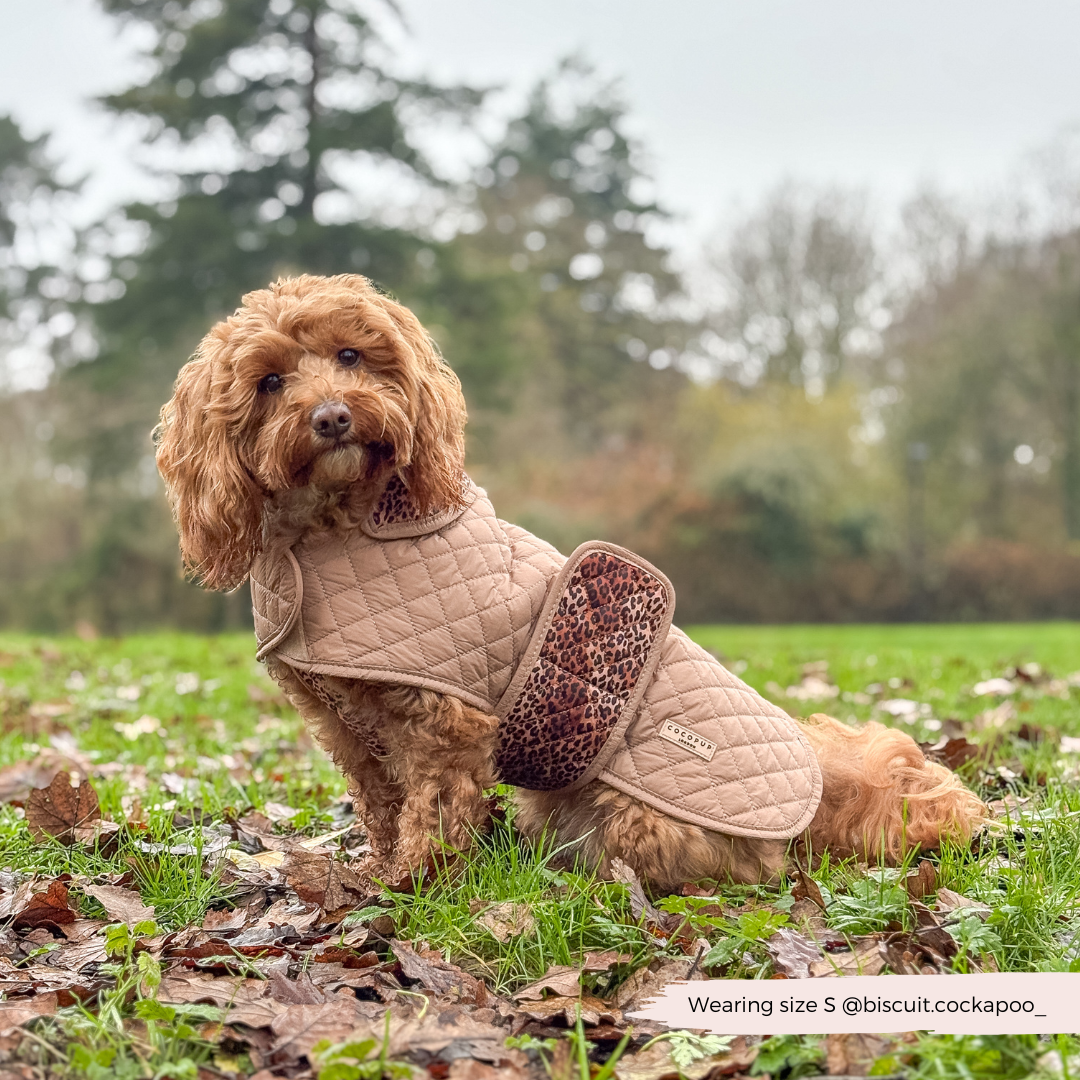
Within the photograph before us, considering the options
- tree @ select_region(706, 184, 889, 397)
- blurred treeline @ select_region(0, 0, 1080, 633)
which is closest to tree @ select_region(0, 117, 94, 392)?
blurred treeline @ select_region(0, 0, 1080, 633)

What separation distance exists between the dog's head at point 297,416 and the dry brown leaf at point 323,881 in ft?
3.04

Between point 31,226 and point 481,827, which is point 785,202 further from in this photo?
point 481,827

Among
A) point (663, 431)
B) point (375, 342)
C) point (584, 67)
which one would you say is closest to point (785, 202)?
point (663, 431)

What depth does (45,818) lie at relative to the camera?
3.64 meters

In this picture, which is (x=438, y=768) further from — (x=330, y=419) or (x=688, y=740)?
(x=330, y=419)

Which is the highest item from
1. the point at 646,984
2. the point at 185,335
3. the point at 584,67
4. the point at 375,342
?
the point at 584,67

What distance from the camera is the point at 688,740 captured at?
10.7ft

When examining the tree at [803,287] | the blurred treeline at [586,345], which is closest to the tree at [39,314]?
the blurred treeline at [586,345]

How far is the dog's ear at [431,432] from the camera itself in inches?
125

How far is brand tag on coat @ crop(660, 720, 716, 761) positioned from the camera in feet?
10.7

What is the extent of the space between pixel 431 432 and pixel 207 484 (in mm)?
688

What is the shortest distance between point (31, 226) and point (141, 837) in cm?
2845

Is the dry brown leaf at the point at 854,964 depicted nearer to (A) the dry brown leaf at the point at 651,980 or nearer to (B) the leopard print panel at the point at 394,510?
(A) the dry brown leaf at the point at 651,980
